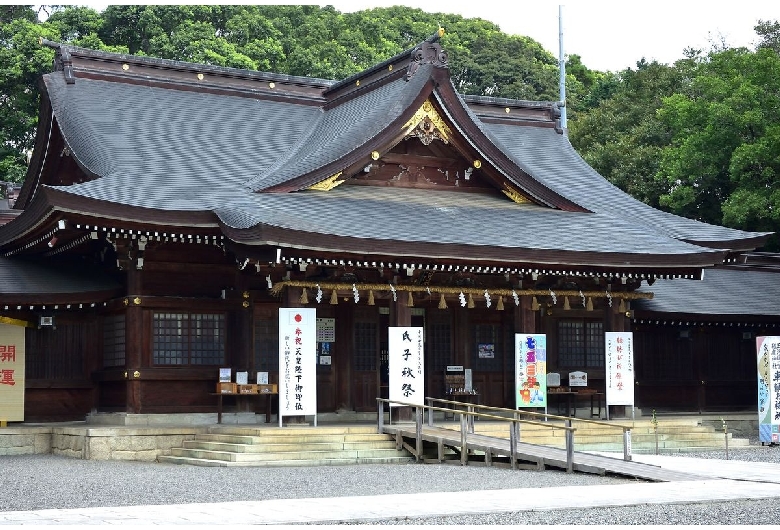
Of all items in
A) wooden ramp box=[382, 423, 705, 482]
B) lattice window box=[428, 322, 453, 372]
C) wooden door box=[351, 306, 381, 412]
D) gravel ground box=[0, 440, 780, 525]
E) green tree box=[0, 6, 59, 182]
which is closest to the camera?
gravel ground box=[0, 440, 780, 525]

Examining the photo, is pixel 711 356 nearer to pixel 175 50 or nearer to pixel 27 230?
pixel 27 230

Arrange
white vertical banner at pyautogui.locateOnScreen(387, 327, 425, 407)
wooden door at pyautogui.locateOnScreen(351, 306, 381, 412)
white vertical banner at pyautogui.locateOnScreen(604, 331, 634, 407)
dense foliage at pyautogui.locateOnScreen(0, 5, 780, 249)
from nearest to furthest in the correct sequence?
white vertical banner at pyautogui.locateOnScreen(387, 327, 425, 407), white vertical banner at pyautogui.locateOnScreen(604, 331, 634, 407), wooden door at pyautogui.locateOnScreen(351, 306, 381, 412), dense foliage at pyautogui.locateOnScreen(0, 5, 780, 249)

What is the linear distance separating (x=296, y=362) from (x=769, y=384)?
10.3 meters

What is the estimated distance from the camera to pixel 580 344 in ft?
93.1

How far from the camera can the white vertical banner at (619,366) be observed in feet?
84.2

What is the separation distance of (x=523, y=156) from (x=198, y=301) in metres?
12.1

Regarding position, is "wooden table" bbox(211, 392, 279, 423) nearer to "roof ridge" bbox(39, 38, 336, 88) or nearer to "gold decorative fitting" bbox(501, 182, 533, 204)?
"gold decorative fitting" bbox(501, 182, 533, 204)

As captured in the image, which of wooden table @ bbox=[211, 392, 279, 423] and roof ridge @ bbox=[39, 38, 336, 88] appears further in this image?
roof ridge @ bbox=[39, 38, 336, 88]

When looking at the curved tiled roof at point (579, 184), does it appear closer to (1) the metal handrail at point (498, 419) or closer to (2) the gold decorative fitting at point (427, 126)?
(2) the gold decorative fitting at point (427, 126)

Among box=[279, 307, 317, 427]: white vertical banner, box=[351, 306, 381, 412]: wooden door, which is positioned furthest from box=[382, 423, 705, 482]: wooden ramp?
box=[351, 306, 381, 412]: wooden door

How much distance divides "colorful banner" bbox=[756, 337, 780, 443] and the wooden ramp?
6.36 meters

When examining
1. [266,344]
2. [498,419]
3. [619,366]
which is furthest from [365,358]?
[498,419]

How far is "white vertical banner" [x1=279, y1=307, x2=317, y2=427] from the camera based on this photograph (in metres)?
22.3

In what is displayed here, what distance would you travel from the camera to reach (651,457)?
20875 millimetres
